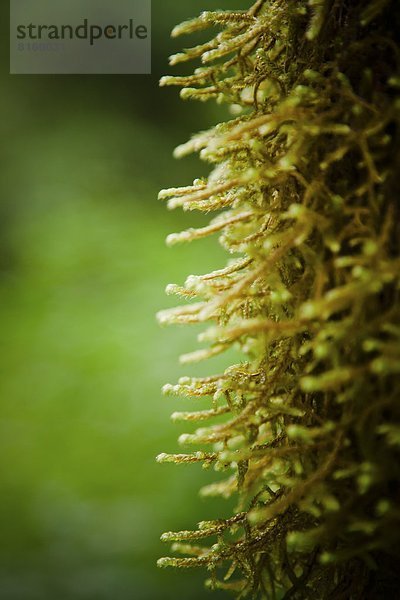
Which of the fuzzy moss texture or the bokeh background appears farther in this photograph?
the bokeh background

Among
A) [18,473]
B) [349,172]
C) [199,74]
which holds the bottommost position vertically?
[18,473]

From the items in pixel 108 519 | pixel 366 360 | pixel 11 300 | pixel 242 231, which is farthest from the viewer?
pixel 11 300

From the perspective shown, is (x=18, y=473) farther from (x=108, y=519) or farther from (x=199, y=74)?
(x=199, y=74)

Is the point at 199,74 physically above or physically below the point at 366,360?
above

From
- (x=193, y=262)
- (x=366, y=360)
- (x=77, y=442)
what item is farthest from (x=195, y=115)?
(x=366, y=360)
